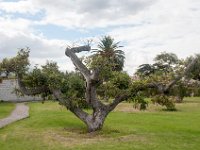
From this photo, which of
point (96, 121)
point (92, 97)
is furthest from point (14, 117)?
point (92, 97)

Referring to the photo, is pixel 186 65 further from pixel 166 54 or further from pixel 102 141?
pixel 166 54

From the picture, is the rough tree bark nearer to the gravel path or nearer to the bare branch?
the bare branch

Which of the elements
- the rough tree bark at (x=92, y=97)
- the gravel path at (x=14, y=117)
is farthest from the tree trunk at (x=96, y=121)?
the gravel path at (x=14, y=117)

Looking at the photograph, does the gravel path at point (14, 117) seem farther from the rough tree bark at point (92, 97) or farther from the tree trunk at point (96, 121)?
the tree trunk at point (96, 121)

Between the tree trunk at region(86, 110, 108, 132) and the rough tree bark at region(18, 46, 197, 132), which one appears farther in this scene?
the tree trunk at region(86, 110, 108, 132)

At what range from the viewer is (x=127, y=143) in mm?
16641

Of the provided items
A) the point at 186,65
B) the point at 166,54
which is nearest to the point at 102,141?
the point at 186,65

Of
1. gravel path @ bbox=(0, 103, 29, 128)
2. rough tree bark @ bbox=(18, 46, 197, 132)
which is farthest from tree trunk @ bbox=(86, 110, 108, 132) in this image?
gravel path @ bbox=(0, 103, 29, 128)

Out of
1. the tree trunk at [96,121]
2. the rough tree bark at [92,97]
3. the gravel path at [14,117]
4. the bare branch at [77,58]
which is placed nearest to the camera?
the rough tree bark at [92,97]

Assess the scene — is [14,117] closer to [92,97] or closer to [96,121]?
[96,121]

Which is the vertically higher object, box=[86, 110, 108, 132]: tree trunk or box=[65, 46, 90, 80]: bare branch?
box=[65, 46, 90, 80]: bare branch

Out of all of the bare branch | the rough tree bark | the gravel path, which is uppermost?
the bare branch

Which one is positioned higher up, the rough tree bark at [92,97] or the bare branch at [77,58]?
the bare branch at [77,58]

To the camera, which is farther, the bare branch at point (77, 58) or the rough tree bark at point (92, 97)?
the bare branch at point (77, 58)
